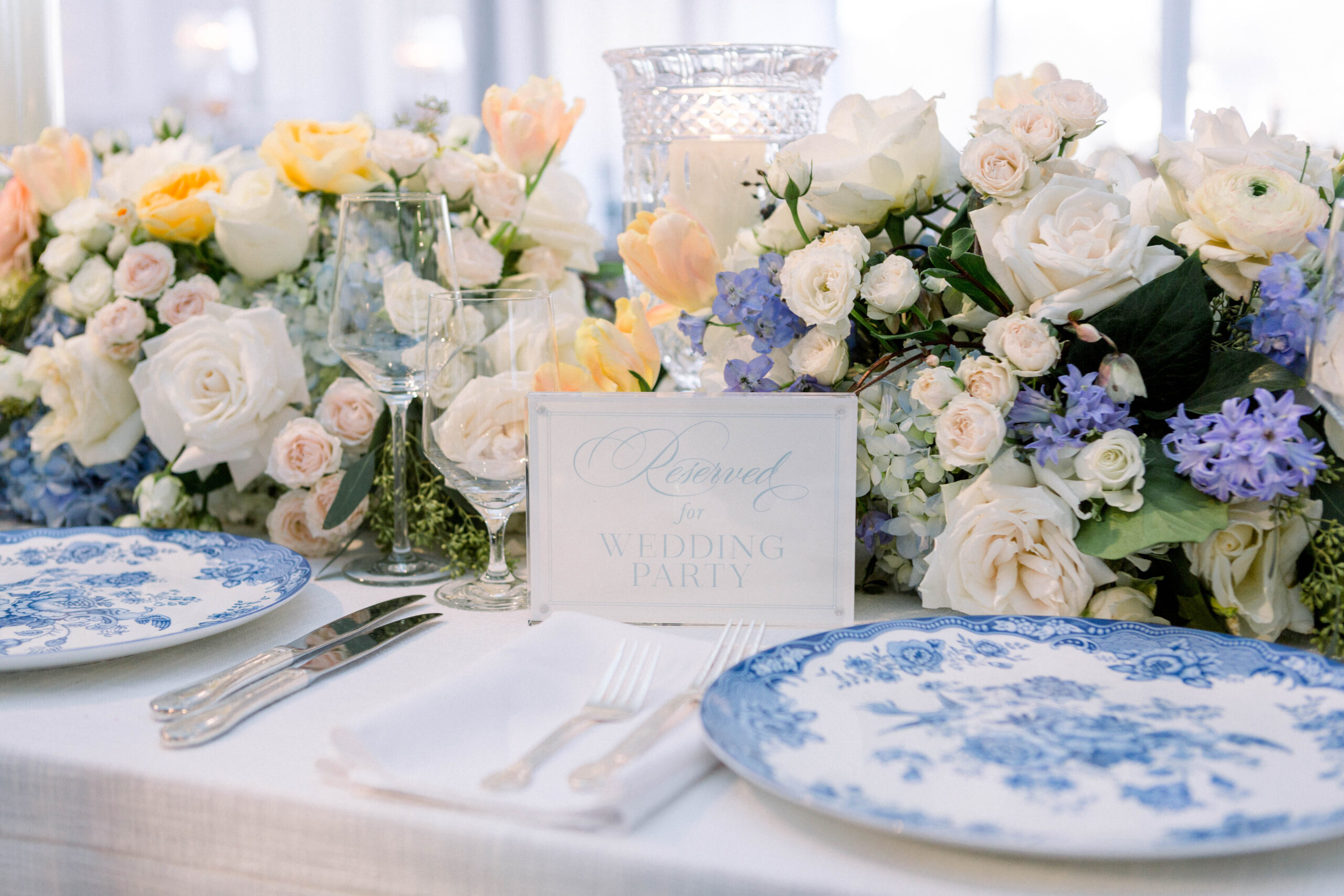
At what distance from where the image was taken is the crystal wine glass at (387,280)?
930 mm

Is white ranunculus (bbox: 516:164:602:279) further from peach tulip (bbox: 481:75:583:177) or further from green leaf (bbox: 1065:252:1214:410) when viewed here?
green leaf (bbox: 1065:252:1214:410)

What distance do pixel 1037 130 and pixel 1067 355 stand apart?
0.16 meters

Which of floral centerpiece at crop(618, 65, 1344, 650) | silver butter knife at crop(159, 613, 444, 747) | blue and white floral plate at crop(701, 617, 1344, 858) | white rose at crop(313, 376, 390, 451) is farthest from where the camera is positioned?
white rose at crop(313, 376, 390, 451)

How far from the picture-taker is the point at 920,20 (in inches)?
127

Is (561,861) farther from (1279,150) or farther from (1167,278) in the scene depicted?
(1279,150)

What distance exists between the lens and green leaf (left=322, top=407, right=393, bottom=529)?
3.27 ft

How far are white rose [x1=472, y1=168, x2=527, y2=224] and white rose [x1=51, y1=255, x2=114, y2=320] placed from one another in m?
0.39

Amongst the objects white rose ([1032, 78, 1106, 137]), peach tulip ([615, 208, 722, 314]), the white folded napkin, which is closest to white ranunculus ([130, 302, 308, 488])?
peach tulip ([615, 208, 722, 314])

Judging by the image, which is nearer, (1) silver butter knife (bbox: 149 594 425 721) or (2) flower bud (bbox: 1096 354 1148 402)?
(1) silver butter knife (bbox: 149 594 425 721)

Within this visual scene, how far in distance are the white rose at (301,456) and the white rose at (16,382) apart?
0.34 m

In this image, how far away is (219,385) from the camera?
104cm

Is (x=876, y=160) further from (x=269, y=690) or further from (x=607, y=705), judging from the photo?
(x=269, y=690)

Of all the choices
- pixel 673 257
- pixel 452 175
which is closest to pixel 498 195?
pixel 452 175

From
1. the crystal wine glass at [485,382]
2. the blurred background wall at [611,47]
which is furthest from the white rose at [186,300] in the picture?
the blurred background wall at [611,47]
